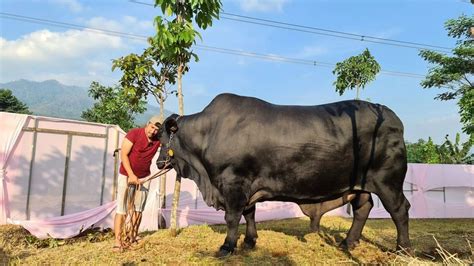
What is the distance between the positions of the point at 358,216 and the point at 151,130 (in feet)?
11.5

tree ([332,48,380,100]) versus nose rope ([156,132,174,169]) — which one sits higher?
tree ([332,48,380,100])

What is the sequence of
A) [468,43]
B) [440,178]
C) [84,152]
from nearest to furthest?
[84,152] → [440,178] → [468,43]

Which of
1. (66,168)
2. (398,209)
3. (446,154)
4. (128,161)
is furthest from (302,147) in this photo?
(446,154)

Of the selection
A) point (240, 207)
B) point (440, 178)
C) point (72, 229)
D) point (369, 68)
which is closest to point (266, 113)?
point (240, 207)

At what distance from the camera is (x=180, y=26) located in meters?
6.99

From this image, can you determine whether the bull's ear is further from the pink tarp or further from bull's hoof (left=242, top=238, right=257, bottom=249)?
the pink tarp

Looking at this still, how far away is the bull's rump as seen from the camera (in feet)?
18.4

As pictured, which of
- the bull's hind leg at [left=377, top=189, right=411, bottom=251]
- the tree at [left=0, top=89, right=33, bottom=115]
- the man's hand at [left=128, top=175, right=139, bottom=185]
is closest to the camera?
the bull's hind leg at [left=377, top=189, right=411, bottom=251]

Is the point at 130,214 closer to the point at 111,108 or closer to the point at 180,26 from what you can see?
the point at 180,26

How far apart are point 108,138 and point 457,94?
45.8 feet

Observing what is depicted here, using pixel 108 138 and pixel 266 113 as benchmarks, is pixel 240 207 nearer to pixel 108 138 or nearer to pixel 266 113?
pixel 266 113

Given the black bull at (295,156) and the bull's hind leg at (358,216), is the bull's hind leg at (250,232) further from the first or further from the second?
the bull's hind leg at (358,216)

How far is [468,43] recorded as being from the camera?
51.4 ft

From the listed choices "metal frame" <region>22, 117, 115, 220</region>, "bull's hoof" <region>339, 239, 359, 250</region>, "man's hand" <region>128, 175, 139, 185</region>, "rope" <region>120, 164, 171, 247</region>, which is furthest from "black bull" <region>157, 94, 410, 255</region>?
"metal frame" <region>22, 117, 115, 220</region>
